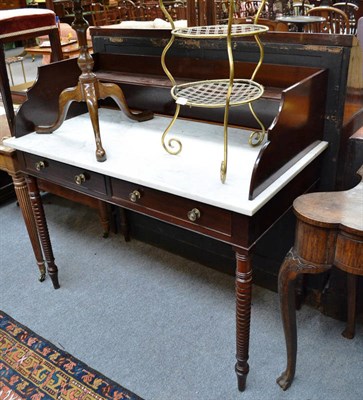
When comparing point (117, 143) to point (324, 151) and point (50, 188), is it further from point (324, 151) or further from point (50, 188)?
point (50, 188)

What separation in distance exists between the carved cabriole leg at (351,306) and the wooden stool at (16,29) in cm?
158

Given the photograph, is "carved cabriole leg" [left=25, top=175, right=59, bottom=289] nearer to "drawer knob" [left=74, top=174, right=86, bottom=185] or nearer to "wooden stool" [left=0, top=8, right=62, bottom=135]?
"drawer knob" [left=74, top=174, right=86, bottom=185]

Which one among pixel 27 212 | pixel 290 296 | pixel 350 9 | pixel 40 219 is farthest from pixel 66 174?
pixel 350 9

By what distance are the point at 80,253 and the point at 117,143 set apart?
2.89 feet

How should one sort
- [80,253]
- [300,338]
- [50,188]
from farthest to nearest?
[50,188] → [80,253] → [300,338]

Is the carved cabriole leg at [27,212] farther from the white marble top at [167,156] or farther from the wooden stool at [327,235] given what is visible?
the wooden stool at [327,235]

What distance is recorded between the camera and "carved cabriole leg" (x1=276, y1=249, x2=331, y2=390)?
120 centimetres

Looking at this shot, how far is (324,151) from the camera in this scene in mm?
1529

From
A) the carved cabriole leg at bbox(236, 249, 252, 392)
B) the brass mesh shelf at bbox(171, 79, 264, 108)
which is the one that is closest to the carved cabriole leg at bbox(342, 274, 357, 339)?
the carved cabriole leg at bbox(236, 249, 252, 392)

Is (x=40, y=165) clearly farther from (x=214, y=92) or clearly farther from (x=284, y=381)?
(x=284, y=381)

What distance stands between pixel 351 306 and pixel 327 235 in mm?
640

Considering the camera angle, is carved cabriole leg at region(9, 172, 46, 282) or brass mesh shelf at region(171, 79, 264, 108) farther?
carved cabriole leg at region(9, 172, 46, 282)

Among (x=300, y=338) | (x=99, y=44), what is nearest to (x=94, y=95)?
(x=99, y=44)

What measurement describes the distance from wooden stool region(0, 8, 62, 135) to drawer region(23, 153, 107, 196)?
49 centimetres
